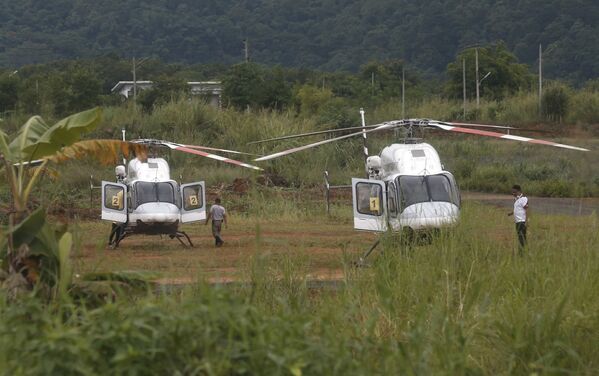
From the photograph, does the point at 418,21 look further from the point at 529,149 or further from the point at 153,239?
the point at 153,239

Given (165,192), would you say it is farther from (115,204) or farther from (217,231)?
(217,231)

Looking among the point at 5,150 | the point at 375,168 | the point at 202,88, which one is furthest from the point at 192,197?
the point at 202,88

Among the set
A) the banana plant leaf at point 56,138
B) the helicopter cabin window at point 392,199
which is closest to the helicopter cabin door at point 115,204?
the helicopter cabin window at point 392,199

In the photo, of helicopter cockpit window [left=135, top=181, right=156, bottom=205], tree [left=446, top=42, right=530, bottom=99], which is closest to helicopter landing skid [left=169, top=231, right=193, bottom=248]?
helicopter cockpit window [left=135, top=181, right=156, bottom=205]

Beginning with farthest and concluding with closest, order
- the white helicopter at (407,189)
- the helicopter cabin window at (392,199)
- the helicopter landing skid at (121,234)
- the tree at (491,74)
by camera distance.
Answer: the tree at (491,74) < the helicopter landing skid at (121,234) < the helicopter cabin window at (392,199) < the white helicopter at (407,189)

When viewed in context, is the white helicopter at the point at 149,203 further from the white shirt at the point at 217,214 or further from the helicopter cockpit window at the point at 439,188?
the helicopter cockpit window at the point at 439,188

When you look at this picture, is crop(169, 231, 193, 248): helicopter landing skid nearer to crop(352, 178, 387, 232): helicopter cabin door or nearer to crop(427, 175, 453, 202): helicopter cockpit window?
crop(352, 178, 387, 232): helicopter cabin door

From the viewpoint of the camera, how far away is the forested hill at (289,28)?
91375 millimetres

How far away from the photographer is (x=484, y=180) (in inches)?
1453

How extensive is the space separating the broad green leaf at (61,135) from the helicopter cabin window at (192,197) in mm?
12152

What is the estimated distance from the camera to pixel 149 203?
67.7 ft

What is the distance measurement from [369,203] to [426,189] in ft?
3.00

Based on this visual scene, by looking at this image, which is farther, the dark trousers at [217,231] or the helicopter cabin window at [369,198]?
the dark trousers at [217,231]

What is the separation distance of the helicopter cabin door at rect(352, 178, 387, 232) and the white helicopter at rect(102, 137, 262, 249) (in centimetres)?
488
